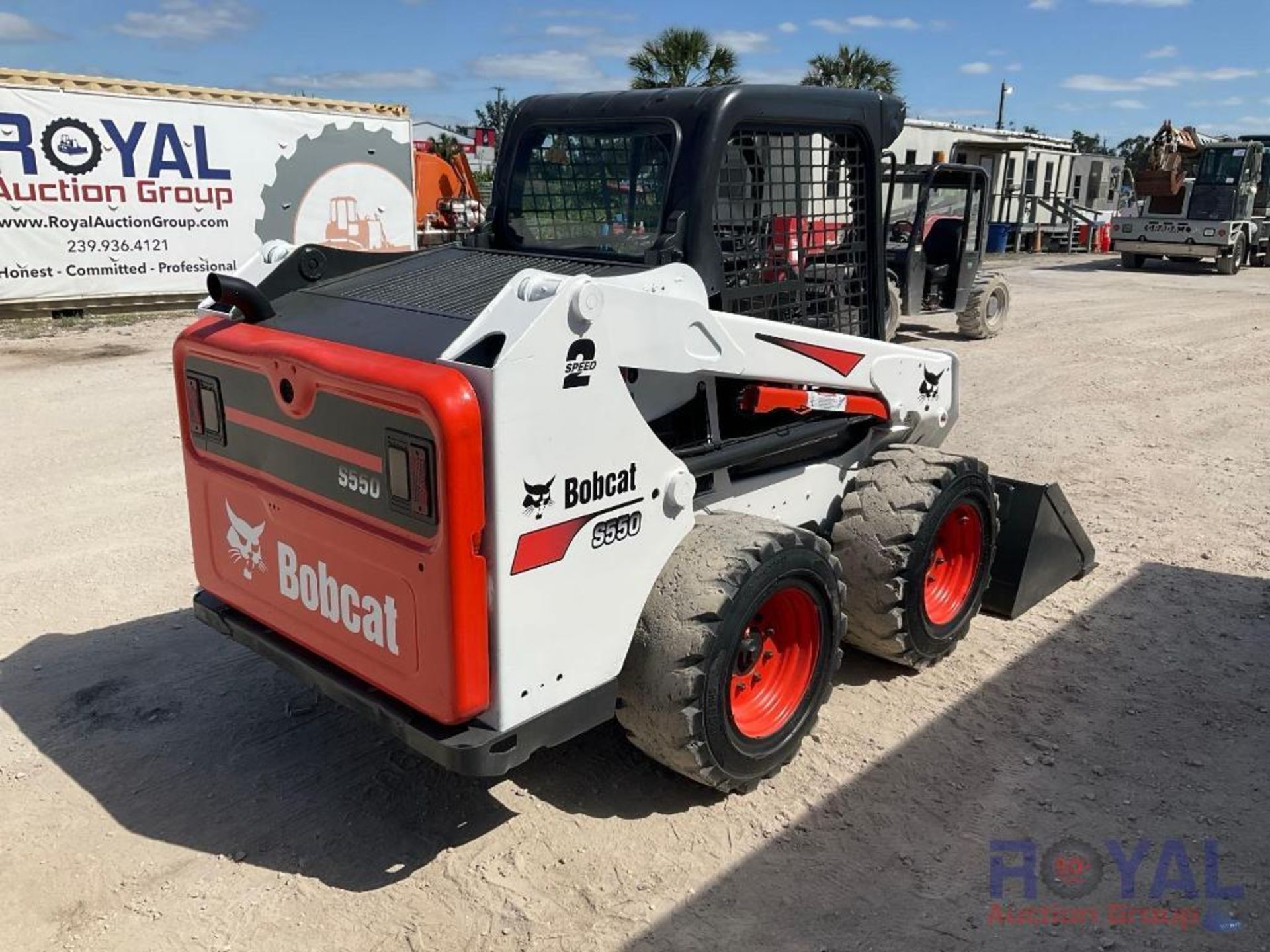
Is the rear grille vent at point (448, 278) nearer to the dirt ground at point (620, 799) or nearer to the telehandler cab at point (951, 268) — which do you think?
the dirt ground at point (620, 799)

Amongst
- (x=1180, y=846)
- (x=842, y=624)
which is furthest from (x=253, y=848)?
(x=1180, y=846)

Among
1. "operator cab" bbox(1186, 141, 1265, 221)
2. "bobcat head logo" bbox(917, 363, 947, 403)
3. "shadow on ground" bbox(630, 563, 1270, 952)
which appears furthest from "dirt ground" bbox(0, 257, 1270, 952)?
"operator cab" bbox(1186, 141, 1265, 221)

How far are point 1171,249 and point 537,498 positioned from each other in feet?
78.3

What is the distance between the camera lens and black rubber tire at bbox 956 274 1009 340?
1332 cm

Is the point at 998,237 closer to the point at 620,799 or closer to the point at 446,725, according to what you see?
the point at 620,799

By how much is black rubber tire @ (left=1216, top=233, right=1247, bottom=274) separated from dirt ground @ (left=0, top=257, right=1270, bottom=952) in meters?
19.3

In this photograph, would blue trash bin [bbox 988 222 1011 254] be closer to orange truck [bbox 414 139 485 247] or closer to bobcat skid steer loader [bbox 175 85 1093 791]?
orange truck [bbox 414 139 485 247]

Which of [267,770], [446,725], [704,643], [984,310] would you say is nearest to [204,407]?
[267,770]

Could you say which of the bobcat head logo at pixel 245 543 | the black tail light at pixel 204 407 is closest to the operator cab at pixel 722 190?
the black tail light at pixel 204 407

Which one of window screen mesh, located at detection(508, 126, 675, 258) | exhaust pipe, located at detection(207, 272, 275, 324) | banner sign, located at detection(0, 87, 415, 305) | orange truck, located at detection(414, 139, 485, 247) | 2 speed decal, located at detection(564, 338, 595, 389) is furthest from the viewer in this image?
orange truck, located at detection(414, 139, 485, 247)

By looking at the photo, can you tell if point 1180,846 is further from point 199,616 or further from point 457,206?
point 457,206

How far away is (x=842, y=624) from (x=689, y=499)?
0.92 m

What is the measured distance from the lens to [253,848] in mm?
3402

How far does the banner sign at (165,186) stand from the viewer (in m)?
13.2
